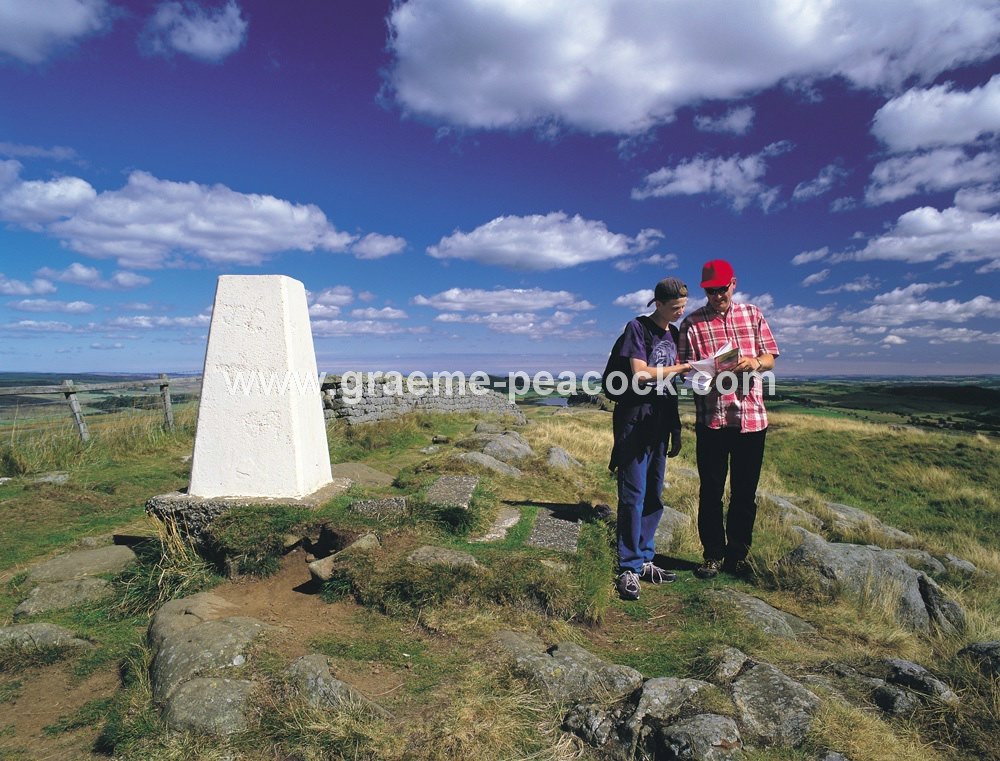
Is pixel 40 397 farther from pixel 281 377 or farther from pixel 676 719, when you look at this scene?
pixel 676 719

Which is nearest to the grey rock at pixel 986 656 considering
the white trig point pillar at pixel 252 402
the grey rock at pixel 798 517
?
the grey rock at pixel 798 517

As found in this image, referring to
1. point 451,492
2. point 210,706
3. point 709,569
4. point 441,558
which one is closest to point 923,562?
point 709,569

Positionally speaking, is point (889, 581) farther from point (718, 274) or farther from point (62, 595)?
point (62, 595)

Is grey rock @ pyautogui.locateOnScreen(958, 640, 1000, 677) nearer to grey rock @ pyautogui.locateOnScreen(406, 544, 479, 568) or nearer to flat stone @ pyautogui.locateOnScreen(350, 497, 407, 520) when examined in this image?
grey rock @ pyautogui.locateOnScreen(406, 544, 479, 568)

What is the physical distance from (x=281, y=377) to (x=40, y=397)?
10.2 metres

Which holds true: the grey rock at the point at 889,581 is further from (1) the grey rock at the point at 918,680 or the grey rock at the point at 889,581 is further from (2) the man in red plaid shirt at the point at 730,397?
(1) the grey rock at the point at 918,680

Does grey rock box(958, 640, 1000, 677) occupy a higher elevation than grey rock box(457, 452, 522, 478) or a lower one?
lower

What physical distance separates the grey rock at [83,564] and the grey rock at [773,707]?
5.20m

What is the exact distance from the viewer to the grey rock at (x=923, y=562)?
6523 millimetres

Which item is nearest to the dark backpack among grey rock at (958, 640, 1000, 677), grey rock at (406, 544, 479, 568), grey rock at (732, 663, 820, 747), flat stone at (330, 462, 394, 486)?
grey rock at (406, 544, 479, 568)

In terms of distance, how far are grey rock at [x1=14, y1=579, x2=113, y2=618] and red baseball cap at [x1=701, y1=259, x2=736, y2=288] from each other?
5.55m

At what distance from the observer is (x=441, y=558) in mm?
4039

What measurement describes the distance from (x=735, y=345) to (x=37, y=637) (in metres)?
5.44

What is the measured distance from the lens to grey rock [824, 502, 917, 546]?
8113 mm
